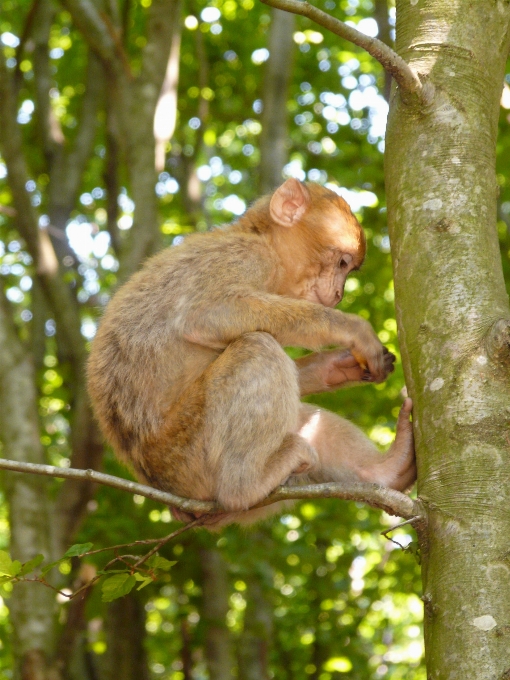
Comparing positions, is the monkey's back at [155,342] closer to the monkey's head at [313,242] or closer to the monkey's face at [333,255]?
the monkey's head at [313,242]

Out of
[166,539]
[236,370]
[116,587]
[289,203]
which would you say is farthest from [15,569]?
[289,203]

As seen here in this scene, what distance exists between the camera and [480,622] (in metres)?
2.50

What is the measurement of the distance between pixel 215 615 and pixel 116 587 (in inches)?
216

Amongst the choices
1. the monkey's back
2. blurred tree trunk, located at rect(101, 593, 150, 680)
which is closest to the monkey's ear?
the monkey's back

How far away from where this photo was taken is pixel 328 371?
4.27 metres

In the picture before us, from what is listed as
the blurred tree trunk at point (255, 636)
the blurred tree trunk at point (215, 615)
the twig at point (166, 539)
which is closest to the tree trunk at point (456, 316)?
the twig at point (166, 539)

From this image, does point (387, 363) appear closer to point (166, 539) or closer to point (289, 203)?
point (289, 203)

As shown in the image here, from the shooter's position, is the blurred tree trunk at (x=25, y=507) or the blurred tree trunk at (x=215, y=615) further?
the blurred tree trunk at (x=215, y=615)

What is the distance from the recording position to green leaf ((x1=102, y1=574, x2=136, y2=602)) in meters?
2.90

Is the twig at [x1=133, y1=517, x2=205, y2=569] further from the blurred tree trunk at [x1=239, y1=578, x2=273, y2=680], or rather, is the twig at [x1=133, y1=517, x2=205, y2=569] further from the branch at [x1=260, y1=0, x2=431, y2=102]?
the blurred tree trunk at [x1=239, y1=578, x2=273, y2=680]

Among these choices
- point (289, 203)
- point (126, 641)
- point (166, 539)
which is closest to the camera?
point (166, 539)

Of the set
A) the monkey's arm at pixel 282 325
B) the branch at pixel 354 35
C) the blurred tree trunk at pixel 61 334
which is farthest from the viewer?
the blurred tree trunk at pixel 61 334

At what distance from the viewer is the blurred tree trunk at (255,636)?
26.8 feet

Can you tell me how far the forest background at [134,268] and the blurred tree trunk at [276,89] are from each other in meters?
0.02
